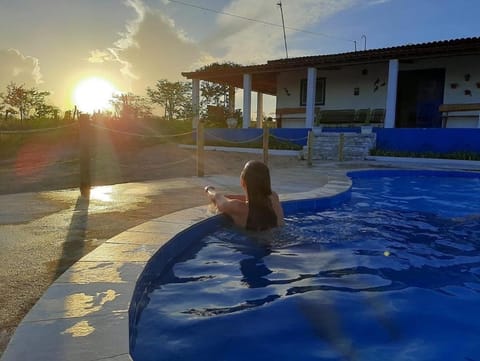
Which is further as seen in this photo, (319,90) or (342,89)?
(319,90)

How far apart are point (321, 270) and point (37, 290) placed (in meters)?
2.52

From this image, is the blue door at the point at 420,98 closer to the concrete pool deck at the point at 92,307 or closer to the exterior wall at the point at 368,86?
the exterior wall at the point at 368,86

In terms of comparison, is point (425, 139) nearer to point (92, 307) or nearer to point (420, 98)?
point (420, 98)

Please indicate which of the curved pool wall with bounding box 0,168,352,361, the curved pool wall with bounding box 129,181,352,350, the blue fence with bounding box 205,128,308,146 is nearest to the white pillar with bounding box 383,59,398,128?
the blue fence with bounding box 205,128,308,146

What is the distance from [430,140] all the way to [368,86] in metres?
5.41

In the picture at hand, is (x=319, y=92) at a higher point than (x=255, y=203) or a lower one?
higher

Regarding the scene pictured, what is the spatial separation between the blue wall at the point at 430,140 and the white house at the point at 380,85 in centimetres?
106

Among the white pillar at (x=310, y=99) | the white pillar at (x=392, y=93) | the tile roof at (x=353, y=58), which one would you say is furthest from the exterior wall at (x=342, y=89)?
the white pillar at (x=392, y=93)

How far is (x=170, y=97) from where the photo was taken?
2755 centimetres

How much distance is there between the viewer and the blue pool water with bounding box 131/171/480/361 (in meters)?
2.48

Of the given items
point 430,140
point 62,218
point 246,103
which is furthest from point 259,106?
point 62,218

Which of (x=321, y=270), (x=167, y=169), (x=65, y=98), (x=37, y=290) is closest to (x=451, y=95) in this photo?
(x=167, y=169)

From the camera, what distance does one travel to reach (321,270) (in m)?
3.77

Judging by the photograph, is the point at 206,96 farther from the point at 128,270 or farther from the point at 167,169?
the point at 128,270
